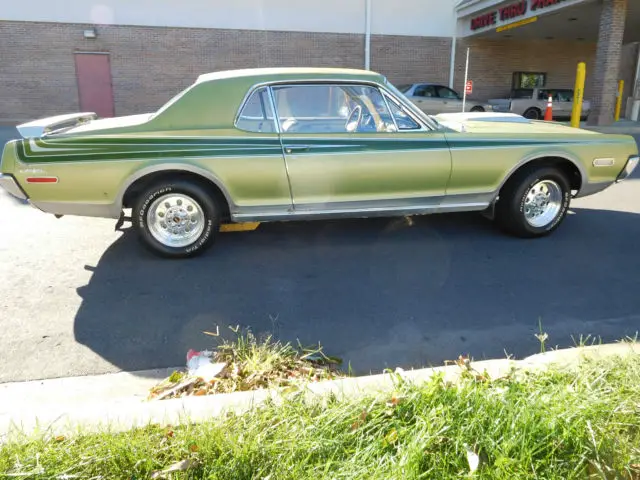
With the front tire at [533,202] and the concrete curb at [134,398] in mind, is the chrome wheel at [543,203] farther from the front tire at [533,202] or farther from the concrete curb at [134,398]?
the concrete curb at [134,398]

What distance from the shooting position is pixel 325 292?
4117 millimetres

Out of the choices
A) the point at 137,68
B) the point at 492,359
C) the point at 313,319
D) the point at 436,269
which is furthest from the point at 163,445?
the point at 137,68

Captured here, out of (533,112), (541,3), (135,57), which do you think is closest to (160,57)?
(135,57)

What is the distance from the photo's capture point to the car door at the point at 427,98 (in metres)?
19.3

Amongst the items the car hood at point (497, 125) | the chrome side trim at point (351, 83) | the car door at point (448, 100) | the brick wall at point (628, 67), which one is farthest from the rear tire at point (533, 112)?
the chrome side trim at point (351, 83)

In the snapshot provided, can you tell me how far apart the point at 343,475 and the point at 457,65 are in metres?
23.1

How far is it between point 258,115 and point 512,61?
22.7 meters

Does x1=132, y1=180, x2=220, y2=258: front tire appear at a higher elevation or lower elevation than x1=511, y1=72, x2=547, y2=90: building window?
lower

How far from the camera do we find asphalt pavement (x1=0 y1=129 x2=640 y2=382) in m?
3.31

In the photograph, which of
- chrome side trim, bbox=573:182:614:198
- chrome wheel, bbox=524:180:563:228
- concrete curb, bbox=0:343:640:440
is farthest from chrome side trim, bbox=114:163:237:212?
chrome side trim, bbox=573:182:614:198

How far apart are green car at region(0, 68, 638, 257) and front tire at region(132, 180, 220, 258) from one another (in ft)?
0.03

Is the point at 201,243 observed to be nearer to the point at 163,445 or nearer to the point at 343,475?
the point at 163,445

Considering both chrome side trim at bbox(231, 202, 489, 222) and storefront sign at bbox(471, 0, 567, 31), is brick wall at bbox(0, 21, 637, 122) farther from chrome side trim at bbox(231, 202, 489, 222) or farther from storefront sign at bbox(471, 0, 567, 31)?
chrome side trim at bbox(231, 202, 489, 222)

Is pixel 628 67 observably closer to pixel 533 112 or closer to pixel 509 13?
pixel 533 112
